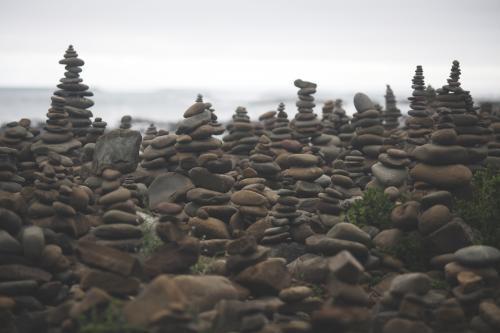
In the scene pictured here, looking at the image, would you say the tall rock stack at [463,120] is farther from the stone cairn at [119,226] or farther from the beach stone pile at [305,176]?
the stone cairn at [119,226]

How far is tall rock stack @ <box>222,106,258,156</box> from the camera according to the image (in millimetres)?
25234

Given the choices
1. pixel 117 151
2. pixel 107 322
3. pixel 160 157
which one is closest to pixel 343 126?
pixel 160 157

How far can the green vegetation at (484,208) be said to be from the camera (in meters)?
15.9

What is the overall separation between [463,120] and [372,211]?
14.2ft

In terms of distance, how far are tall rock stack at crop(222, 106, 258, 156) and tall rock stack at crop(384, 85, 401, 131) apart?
9.94 m

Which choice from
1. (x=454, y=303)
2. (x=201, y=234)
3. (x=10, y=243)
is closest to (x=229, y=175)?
(x=201, y=234)

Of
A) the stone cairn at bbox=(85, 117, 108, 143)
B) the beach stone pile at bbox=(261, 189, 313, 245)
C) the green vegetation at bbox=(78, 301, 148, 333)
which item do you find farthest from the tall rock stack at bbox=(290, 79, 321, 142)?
the green vegetation at bbox=(78, 301, 148, 333)

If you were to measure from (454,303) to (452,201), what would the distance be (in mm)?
4895

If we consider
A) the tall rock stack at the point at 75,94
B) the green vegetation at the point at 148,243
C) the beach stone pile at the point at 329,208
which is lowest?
the green vegetation at the point at 148,243

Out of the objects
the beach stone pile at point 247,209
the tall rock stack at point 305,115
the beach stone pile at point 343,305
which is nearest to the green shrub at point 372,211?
the beach stone pile at point 247,209

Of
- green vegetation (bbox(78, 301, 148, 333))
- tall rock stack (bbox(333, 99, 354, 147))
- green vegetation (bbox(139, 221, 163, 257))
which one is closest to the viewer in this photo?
green vegetation (bbox(78, 301, 148, 333))

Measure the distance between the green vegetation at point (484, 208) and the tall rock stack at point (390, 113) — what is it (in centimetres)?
1532

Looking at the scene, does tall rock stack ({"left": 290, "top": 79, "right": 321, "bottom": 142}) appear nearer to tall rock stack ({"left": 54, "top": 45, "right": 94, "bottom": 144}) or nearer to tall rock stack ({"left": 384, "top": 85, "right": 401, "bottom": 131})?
tall rock stack ({"left": 384, "top": 85, "right": 401, "bottom": 131})

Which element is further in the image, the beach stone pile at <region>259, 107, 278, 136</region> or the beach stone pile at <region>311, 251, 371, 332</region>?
the beach stone pile at <region>259, 107, 278, 136</region>
